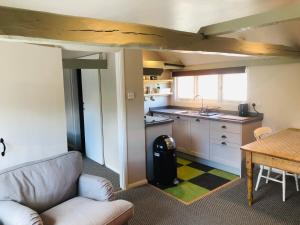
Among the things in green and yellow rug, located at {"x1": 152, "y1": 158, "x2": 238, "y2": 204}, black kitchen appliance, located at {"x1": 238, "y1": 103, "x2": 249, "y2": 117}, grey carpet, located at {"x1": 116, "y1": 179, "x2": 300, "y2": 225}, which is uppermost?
black kitchen appliance, located at {"x1": 238, "y1": 103, "x2": 249, "y2": 117}

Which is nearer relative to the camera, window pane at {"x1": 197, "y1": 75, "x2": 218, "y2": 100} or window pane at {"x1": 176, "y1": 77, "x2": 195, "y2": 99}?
window pane at {"x1": 197, "y1": 75, "x2": 218, "y2": 100}

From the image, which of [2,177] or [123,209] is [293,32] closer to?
[123,209]

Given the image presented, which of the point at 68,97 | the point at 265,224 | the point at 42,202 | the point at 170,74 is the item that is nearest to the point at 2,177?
the point at 42,202

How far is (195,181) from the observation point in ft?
12.3

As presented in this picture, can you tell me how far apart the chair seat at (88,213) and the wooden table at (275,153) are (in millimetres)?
1530

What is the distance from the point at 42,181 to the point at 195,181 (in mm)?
2289

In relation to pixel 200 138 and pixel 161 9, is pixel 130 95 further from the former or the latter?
pixel 200 138

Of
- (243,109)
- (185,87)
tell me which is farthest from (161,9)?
(185,87)

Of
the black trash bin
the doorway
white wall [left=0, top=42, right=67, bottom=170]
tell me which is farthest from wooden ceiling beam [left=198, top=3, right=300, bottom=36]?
the doorway

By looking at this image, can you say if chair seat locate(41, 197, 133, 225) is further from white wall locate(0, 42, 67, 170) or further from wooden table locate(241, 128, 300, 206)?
wooden table locate(241, 128, 300, 206)

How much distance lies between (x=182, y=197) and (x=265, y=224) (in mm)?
1022

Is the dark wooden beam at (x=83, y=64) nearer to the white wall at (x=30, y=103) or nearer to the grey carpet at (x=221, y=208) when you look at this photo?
the white wall at (x=30, y=103)

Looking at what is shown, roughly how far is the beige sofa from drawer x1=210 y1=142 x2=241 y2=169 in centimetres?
224

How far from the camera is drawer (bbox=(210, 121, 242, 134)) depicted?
A: 3.83 meters
